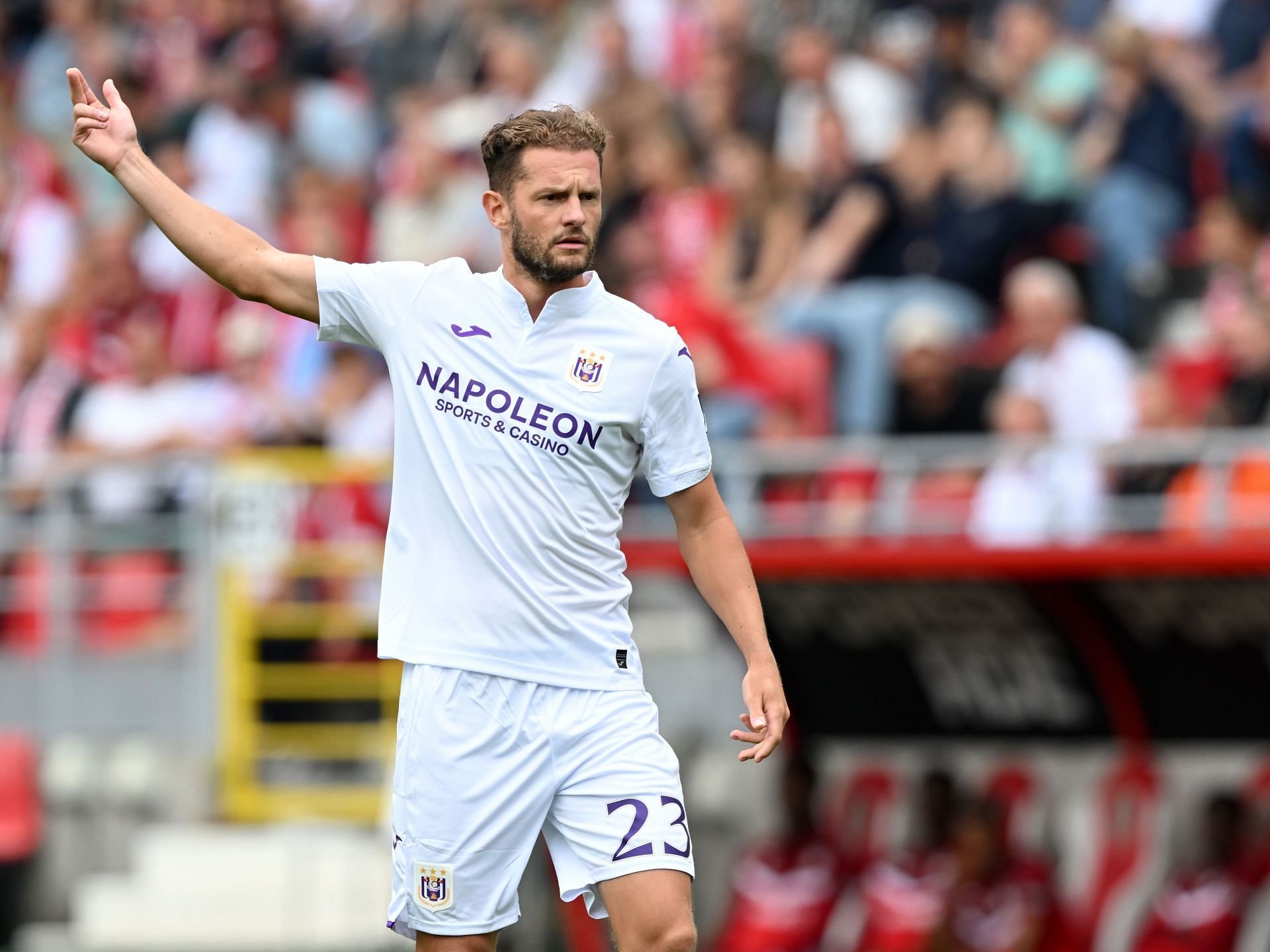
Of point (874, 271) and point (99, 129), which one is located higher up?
point (874, 271)

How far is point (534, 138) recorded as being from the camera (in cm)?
541

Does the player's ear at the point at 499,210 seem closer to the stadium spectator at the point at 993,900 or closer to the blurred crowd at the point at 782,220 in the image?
the blurred crowd at the point at 782,220

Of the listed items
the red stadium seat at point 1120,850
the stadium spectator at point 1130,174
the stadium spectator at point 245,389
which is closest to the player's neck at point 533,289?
the red stadium seat at point 1120,850

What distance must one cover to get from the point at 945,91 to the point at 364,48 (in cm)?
623

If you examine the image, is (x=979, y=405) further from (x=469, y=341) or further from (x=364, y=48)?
(x=364, y=48)

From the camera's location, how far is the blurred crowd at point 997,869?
9812 mm

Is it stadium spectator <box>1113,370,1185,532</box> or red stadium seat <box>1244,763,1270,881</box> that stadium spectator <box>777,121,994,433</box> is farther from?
red stadium seat <box>1244,763,1270,881</box>

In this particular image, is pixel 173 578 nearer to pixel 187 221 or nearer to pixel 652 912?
pixel 187 221

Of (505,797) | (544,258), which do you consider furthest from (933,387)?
(505,797)

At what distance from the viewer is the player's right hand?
5.39 m

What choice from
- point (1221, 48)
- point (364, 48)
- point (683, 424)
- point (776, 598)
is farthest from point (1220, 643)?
point (364, 48)

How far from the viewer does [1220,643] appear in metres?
9.86

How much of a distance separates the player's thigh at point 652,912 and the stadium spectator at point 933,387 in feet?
17.9

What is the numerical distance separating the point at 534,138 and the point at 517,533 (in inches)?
37.6
